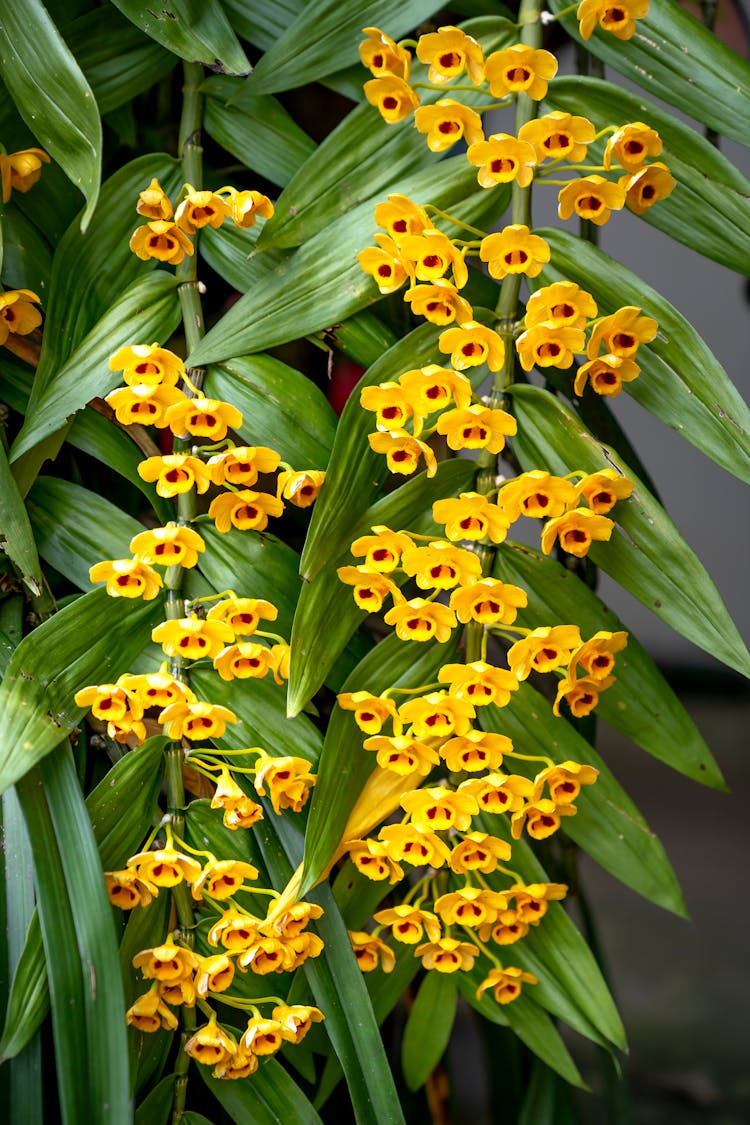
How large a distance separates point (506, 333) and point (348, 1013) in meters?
0.43

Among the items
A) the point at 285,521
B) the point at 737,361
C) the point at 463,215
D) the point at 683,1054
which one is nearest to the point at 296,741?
the point at 285,521

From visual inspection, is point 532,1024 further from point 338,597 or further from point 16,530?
point 16,530

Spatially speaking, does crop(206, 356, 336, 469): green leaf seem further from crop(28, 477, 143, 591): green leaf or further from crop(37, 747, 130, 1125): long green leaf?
crop(37, 747, 130, 1125): long green leaf

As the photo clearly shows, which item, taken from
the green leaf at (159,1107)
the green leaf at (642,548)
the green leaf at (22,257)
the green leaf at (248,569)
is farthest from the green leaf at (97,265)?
the green leaf at (159,1107)

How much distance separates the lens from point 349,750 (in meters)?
0.65

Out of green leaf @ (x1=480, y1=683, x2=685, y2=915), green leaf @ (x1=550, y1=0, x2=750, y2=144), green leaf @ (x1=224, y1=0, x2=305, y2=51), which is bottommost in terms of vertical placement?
green leaf @ (x1=480, y1=683, x2=685, y2=915)

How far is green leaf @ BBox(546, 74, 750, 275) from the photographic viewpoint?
0.66 meters

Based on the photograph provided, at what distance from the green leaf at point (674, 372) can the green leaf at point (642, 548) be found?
1.8 inches

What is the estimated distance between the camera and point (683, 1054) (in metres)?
2.21

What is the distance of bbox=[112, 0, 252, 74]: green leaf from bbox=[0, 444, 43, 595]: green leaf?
269mm

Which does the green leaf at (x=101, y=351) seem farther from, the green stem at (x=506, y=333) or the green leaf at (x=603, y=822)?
the green leaf at (x=603, y=822)

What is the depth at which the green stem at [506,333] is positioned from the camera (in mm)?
648

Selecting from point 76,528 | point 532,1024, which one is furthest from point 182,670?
point 532,1024

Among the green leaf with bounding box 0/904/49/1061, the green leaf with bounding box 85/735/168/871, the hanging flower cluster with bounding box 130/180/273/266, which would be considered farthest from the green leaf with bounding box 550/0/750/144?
the green leaf with bounding box 0/904/49/1061
